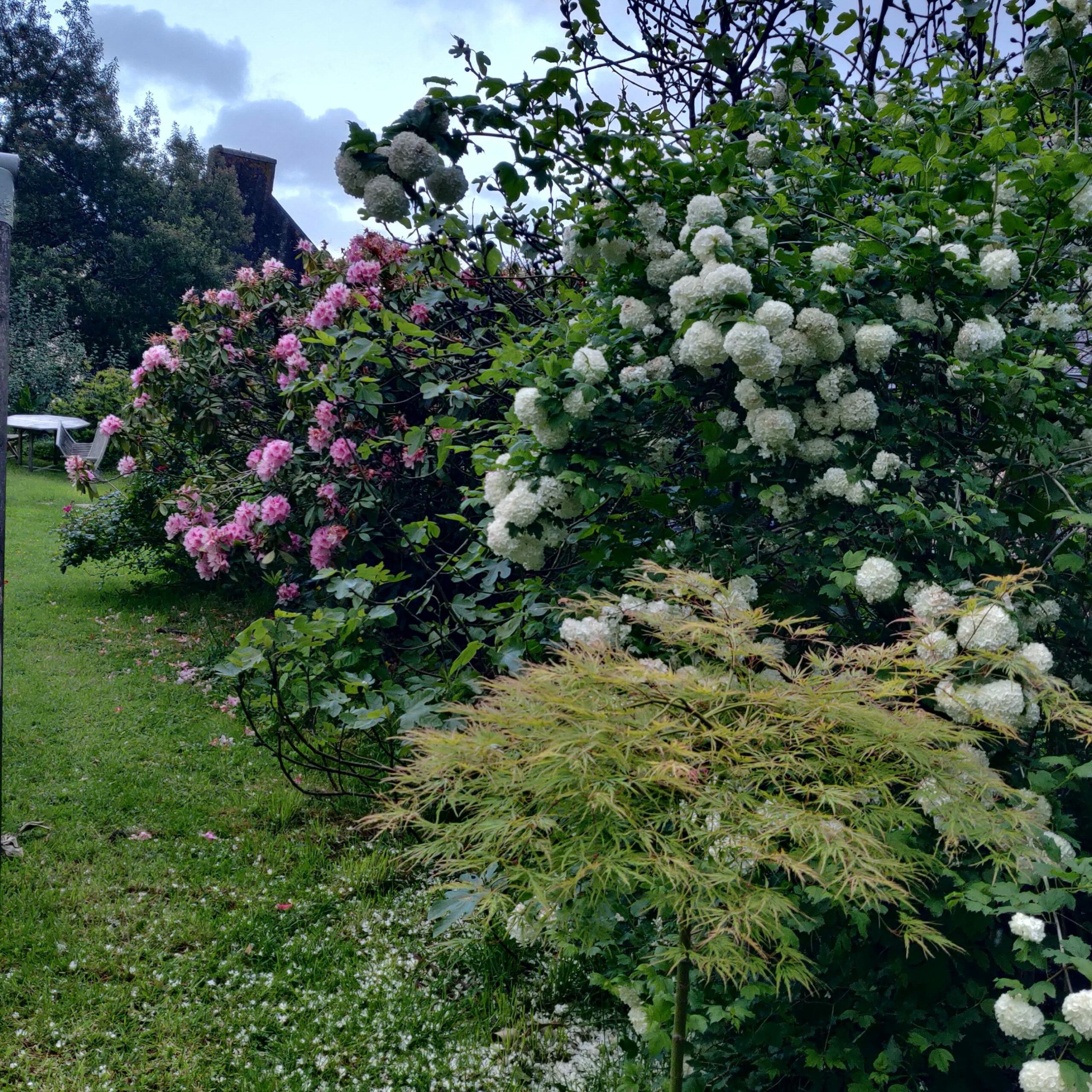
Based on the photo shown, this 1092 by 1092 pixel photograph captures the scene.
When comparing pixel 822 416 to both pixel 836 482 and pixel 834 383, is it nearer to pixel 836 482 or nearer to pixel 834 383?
pixel 834 383

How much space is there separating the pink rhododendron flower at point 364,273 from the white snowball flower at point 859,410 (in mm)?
3282

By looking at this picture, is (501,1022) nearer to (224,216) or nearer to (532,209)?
→ (532,209)

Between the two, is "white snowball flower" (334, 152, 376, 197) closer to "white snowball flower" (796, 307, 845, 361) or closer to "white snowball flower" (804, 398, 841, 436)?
"white snowball flower" (796, 307, 845, 361)

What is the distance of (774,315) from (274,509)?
341 cm

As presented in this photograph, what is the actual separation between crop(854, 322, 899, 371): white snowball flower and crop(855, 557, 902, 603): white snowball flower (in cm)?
59

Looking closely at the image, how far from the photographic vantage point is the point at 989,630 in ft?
6.69

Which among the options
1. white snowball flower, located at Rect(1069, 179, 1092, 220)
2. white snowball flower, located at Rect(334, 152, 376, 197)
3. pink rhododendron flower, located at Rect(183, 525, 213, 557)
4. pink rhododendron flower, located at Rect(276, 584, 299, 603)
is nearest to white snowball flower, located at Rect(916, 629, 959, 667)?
white snowball flower, located at Rect(1069, 179, 1092, 220)

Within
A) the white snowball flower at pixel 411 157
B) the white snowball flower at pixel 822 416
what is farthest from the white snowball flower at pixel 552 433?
the white snowball flower at pixel 411 157

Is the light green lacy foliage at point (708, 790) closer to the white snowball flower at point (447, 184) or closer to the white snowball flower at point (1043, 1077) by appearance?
the white snowball flower at point (1043, 1077)

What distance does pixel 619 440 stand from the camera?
8.88 ft

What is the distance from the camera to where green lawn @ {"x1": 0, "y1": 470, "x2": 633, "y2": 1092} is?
2.46 meters

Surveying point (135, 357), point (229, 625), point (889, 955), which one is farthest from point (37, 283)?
point (889, 955)

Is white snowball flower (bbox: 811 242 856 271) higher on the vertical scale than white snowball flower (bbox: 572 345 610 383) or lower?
higher

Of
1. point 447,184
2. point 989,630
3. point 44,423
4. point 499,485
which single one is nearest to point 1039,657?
point 989,630
